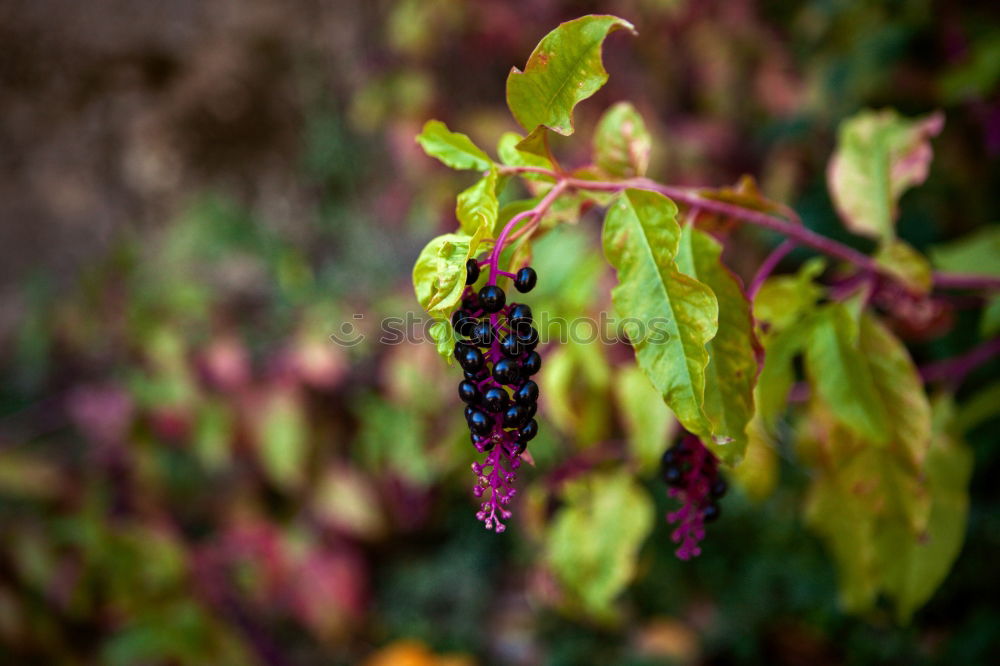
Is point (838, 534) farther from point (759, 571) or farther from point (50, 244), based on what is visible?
point (50, 244)

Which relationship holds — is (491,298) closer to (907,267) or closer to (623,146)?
(623,146)

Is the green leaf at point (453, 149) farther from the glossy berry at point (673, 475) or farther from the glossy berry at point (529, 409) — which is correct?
the glossy berry at point (673, 475)

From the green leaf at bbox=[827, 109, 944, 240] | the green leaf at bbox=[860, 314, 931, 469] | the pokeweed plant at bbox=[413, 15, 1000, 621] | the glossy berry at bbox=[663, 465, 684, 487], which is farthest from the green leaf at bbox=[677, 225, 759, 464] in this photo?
the green leaf at bbox=[827, 109, 944, 240]

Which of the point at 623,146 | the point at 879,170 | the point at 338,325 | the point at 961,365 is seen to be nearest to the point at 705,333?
the point at 623,146

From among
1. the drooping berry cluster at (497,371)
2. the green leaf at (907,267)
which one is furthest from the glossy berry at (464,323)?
the green leaf at (907,267)

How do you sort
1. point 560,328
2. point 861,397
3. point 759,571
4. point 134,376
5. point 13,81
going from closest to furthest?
1. point 861,397
2. point 560,328
3. point 759,571
4. point 134,376
5. point 13,81

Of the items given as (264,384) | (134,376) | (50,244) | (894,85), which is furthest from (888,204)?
(50,244)

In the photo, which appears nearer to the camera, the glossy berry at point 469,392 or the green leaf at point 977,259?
the glossy berry at point 469,392
